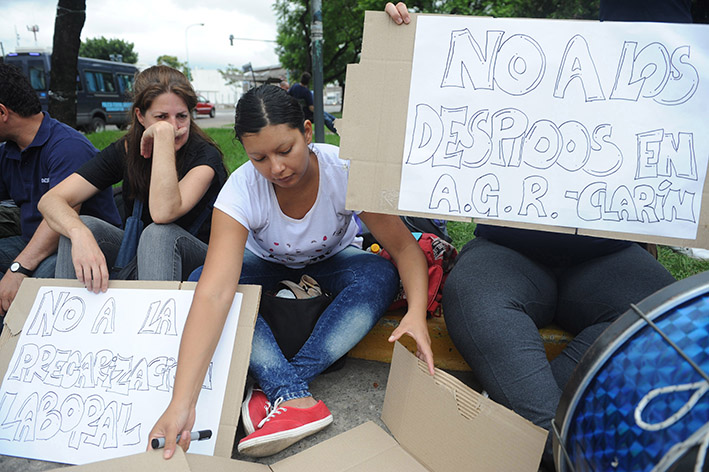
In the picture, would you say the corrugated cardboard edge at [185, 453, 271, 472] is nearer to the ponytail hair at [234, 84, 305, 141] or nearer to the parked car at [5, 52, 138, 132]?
the ponytail hair at [234, 84, 305, 141]

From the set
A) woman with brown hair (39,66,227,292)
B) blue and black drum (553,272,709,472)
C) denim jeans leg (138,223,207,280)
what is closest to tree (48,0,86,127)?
→ woman with brown hair (39,66,227,292)

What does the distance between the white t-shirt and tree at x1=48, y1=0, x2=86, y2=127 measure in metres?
4.96

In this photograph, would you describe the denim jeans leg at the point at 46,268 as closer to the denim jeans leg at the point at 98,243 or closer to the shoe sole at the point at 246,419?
the denim jeans leg at the point at 98,243

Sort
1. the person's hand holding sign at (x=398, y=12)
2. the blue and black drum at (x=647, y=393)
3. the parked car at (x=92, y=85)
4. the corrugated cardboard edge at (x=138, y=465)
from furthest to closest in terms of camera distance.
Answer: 1. the parked car at (x=92, y=85)
2. the person's hand holding sign at (x=398, y=12)
3. the corrugated cardboard edge at (x=138, y=465)
4. the blue and black drum at (x=647, y=393)

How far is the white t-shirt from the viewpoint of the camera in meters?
1.81

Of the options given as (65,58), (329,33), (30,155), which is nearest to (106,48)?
(329,33)

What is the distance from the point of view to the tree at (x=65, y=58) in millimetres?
5418

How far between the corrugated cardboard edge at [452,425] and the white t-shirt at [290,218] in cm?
61

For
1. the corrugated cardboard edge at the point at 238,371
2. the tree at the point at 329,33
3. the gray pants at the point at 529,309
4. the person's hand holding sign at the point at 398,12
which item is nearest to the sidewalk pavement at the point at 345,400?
the corrugated cardboard edge at the point at 238,371

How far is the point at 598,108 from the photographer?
4.46 ft

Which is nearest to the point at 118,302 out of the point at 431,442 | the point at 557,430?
the point at 431,442

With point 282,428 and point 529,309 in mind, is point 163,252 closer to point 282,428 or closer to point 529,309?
point 282,428

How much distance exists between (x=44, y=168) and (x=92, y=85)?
17.2 metres

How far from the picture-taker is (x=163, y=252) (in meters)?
1.99
